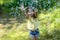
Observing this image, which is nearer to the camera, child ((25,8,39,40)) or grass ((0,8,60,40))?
child ((25,8,39,40))

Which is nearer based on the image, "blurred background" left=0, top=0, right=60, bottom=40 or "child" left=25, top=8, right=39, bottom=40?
"child" left=25, top=8, right=39, bottom=40

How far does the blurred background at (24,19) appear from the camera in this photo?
5193 mm

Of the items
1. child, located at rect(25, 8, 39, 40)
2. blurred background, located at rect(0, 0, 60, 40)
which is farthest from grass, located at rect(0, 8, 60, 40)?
child, located at rect(25, 8, 39, 40)

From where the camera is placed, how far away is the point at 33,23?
4.52 meters

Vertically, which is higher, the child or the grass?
the child

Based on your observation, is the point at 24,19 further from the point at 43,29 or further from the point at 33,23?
the point at 33,23

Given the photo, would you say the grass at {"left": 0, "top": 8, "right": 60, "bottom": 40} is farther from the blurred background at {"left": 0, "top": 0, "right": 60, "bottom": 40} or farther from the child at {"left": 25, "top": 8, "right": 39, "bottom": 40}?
the child at {"left": 25, "top": 8, "right": 39, "bottom": 40}

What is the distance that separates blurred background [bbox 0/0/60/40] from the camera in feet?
17.0

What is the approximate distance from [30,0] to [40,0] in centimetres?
36

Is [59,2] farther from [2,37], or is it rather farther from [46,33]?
[2,37]

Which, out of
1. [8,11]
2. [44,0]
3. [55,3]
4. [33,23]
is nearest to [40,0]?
[44,0]

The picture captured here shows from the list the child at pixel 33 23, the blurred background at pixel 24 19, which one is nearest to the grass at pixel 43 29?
the blurred background at pixel 24 19

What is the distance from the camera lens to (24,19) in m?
6.10

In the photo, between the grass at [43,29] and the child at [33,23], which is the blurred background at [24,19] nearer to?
the grass at [43,29]
